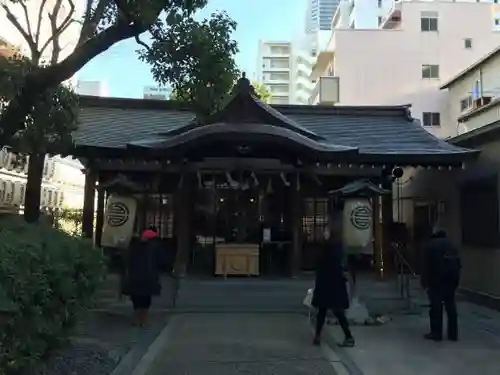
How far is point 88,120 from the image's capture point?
644 inches

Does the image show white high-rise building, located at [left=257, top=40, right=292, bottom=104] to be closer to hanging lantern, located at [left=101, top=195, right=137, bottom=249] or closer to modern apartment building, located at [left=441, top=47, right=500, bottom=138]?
modern apartment building, located at [left=441, top=47, right=500, bottom=138]

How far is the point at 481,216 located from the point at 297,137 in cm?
449

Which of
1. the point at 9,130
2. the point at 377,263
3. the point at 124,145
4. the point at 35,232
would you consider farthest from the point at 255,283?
the point at 35,232

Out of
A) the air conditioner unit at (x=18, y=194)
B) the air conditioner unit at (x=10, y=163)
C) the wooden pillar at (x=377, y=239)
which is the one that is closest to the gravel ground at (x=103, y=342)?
the wooden pillar at (x=377, y=239)

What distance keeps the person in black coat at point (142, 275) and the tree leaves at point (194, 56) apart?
2593 mm

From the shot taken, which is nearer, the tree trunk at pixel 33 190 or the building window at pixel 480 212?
the building window at pixel 480 212

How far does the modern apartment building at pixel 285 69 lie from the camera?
8850 cm

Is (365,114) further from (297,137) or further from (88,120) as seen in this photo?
(88,120)

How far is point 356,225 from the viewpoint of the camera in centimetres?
1047

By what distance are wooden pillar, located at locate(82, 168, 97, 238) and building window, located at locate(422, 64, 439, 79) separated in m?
27.6

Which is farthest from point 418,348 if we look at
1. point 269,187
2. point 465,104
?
point 465,104

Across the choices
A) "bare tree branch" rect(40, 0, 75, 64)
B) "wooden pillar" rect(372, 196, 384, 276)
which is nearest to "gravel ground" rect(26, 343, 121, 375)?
"bare tree branch" rect(40, 0, 75, 64)

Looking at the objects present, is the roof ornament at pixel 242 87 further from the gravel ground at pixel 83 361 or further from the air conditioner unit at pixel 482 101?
the air conditioner unit at pixel 482 101

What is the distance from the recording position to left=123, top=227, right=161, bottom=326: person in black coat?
937cm
